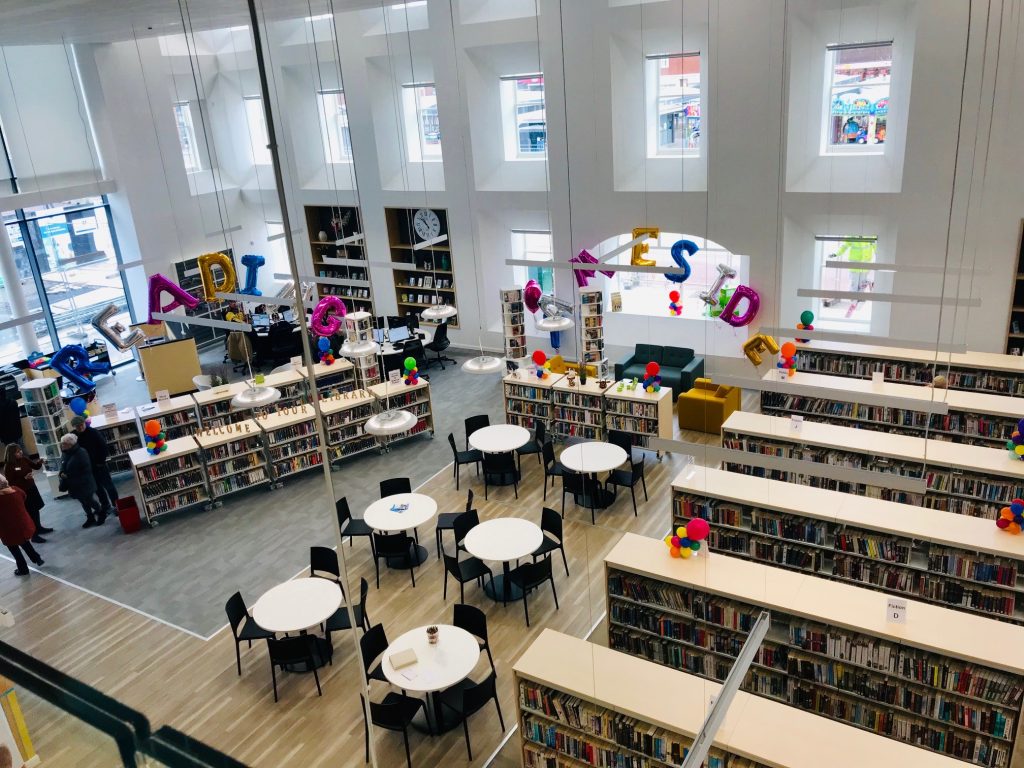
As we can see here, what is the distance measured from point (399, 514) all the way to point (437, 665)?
274 cm

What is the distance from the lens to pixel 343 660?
25.6ft

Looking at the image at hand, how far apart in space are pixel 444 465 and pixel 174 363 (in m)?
6.00

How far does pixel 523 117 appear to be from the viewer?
1490 cm

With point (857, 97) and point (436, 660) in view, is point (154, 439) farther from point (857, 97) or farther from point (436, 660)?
point (857, 97)

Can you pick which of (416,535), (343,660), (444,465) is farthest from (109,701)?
(444,465)

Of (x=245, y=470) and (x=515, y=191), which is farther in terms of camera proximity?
(x=515, y=191)

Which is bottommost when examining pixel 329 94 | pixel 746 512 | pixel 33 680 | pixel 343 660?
pixel 343 660

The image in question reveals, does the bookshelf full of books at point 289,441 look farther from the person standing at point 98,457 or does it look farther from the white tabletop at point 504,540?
the white tabletop at point 504,540

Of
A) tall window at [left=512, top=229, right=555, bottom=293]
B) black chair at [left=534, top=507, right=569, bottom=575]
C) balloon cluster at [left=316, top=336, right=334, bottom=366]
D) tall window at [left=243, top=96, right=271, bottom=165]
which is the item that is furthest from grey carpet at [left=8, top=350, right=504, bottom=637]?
tall window at [left=243, top=96, right=271, bottom=165]

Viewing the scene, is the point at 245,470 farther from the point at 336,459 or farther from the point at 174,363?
the point at 174,363

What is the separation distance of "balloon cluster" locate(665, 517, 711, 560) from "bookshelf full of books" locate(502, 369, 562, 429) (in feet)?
16.7

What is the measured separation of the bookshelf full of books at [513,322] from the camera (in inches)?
507

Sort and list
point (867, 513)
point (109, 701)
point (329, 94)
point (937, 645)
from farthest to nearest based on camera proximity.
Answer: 1. point (329, 94)
2. point (867, 513)
3. point (937, 645)
4. point (109, 701)

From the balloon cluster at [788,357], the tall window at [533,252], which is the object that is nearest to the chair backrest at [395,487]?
the balloon cluster at [788,357]
